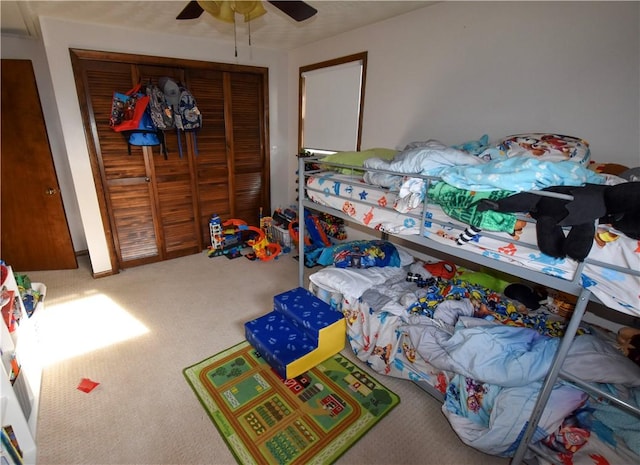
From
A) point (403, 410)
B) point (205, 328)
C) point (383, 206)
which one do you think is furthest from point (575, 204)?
point (205, 328)

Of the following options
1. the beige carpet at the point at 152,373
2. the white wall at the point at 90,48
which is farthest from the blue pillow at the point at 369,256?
the white wall at the point at 90,48

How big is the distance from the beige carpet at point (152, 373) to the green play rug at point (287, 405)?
6 cm

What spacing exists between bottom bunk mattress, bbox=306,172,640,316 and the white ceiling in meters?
1.45

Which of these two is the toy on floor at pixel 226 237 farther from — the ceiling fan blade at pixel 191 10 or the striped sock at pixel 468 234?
the striped sock at pixel 468 234

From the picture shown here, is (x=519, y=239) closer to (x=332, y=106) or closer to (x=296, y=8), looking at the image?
(x=296, y=8)

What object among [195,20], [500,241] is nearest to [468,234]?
[500,241]

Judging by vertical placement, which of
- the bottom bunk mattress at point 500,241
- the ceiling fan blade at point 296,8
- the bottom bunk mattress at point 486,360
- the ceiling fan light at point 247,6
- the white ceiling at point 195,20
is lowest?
the bottom bunk mattress at point 486,360

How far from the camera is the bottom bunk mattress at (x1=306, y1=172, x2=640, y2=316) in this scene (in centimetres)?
110

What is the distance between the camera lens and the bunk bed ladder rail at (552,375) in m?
1.20

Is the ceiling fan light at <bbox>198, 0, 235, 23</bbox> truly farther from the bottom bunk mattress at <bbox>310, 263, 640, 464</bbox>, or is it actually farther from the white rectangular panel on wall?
the bottom bunk mattress at <bbox>310, 263, 640, 464</bbox>

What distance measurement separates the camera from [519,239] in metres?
1.35

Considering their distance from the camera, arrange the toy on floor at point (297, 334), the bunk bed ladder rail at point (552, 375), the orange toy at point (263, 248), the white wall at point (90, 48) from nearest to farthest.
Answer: the bunk bed ladder rail at point (552, 375) → the toy on floor at point (297, 334) → the white wall at point (90, 48) → the orange toy at point (263, 248)

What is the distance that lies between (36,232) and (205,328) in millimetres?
2373

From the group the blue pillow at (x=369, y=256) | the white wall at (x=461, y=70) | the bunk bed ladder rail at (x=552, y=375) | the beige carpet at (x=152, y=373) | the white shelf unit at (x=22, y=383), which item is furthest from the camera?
the blue pillow at (x=369, y=256)
